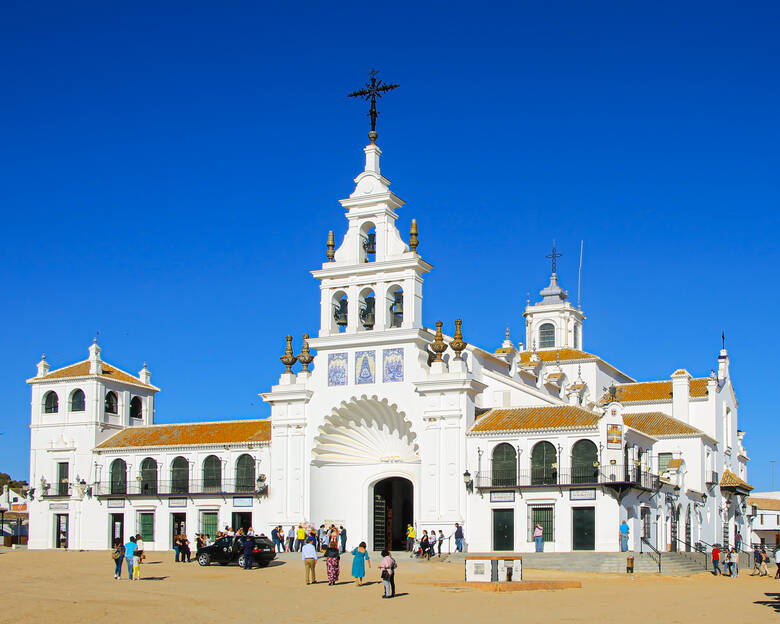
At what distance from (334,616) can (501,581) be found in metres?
8.54

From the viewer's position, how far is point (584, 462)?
42.6 meters

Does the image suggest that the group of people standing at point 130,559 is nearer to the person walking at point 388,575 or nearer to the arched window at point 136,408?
the person walking at point 388,575

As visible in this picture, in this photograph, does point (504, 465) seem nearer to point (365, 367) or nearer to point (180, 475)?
point (365, 367)

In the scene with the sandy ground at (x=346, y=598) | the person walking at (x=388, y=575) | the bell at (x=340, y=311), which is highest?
the bell at (x=340, y=311)

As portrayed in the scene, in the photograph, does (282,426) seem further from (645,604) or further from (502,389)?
(645,604)

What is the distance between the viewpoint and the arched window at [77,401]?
57250 millimetres

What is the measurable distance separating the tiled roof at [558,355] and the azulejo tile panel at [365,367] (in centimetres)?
2036

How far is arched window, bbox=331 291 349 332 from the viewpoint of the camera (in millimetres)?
48625

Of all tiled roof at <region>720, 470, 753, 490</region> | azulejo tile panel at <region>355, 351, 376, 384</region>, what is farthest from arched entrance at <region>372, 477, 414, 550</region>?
tiled roof at <region>720, 470, 753, 490</region>

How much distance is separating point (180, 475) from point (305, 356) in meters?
9.75

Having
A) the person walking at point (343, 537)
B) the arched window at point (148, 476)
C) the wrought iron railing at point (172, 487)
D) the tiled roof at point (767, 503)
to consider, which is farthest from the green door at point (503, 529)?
the tiled roof at point (767, 503)

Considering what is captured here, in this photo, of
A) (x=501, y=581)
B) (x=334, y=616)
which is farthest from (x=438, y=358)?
(x=334, y=616)

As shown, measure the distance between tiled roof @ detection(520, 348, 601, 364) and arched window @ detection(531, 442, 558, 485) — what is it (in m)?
21.7

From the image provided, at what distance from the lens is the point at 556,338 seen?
235 ft
